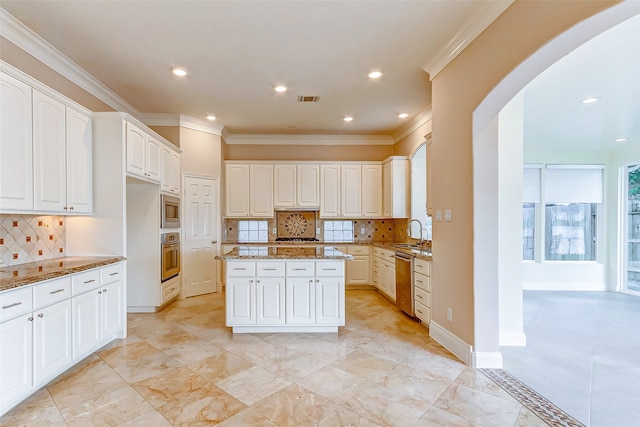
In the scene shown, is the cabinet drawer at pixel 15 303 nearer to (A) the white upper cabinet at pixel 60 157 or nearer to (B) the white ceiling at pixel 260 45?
(A) the white upper cabinet at pixel 60 157

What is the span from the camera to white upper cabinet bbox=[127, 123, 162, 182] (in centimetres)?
341

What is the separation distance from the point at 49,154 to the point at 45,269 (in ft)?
3.23

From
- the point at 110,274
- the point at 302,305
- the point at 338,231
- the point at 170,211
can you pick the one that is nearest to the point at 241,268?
the point at 302,305

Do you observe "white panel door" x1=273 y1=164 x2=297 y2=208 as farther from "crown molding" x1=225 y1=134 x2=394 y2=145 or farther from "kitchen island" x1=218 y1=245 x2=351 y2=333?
"kitchen island" x1=218 y1=245 x2=351 y2=333

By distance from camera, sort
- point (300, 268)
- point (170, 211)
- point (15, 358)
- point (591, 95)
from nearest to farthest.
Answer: point (15, 358) < point (300, 268) < point (591, 95) < point (170, 211)

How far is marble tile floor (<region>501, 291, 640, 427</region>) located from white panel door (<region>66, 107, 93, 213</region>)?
4294 mm

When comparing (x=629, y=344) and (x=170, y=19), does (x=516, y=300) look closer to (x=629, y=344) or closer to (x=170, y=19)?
(x=629, y=344)

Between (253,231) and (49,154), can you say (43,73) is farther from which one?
(253,231)

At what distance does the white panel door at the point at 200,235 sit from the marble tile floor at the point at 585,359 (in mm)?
4399

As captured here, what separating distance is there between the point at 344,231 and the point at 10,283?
5.04m

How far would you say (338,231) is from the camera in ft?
20.8

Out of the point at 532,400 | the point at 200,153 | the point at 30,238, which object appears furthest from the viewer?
the point at 200,153

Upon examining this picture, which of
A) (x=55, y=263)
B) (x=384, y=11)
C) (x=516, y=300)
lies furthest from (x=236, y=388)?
(x=384, y=11)

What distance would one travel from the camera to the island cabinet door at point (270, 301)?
3.33 meters
